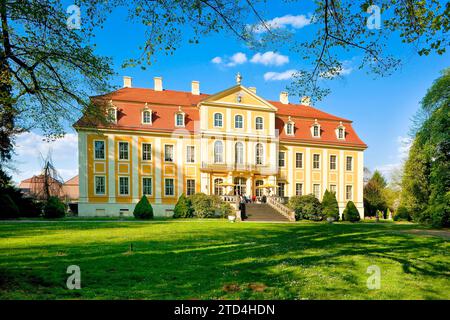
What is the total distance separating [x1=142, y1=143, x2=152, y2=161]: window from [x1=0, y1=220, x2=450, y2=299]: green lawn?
20927mm

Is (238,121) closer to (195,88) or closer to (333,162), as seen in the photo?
(195,88)

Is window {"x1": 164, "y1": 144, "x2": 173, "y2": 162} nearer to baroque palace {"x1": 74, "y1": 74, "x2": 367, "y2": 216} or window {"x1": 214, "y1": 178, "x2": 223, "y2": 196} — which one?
baroque palace {"x1": 74, "y1": 74, "x2": 367, "y2": 216}

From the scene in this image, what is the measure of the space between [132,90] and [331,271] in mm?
32068

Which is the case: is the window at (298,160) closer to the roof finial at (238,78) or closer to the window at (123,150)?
the roof finial at (238,78)

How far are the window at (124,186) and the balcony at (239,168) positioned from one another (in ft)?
24.5

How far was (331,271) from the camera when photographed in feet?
22.9

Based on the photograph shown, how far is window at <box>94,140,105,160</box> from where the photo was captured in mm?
30328

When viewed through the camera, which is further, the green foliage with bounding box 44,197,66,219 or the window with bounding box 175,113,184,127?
the window with bounding box 175,113,184,127

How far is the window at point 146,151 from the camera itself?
31.5 metres

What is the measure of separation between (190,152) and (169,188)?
13.9 ft

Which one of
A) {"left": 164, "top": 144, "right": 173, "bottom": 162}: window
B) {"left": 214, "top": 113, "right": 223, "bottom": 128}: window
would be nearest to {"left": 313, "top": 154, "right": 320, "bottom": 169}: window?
{"left": 214, "top": 113, "right": 223, "bottom": 128}: window

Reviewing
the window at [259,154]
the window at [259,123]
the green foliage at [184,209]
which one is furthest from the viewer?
the window at [259,123]

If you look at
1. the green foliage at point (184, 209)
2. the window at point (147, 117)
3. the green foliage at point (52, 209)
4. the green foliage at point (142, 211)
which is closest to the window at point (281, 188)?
the green foliage at point (184, 209)
